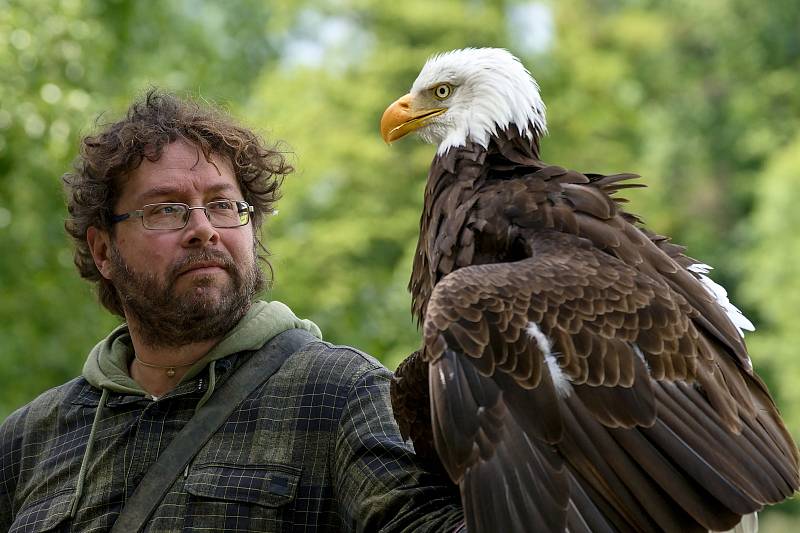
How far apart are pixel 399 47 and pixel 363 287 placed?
735 centimetres

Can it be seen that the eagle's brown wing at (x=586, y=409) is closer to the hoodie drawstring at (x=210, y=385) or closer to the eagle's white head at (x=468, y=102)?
the eagle's white head at (x=468, y=102)

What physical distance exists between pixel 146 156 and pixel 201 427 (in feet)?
3.14

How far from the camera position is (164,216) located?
151 inches

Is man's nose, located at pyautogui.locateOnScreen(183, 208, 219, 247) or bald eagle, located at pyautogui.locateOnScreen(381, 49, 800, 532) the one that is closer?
bald eagle, located at pyautogui.locateOnScreen(381, 49, 800, 532)

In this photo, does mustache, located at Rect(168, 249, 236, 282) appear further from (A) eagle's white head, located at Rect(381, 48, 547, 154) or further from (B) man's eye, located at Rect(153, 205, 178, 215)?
(A) eagle's white head, located at Rect(381, 48, 547, 154)

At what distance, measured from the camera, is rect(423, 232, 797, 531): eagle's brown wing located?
2.92 m

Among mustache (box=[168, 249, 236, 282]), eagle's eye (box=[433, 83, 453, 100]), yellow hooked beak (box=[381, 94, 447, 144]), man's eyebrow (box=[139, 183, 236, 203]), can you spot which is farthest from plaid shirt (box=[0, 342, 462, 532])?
eagle's eye (box=[433, 83, 453, 100])

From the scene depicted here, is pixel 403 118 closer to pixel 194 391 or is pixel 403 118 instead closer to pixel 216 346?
pixel 216 346

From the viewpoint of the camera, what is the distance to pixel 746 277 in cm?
2491

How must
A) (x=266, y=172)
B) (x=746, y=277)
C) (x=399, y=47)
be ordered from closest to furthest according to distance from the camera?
1. (x=266, y=172)
2. (x=399, y=47)
3. (x=746, y=277)

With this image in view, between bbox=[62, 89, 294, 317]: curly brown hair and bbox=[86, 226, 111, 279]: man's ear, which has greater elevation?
bbox=[62, 89, 294, 317]: curly brown hair

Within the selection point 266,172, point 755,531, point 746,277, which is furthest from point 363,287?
point 746,277

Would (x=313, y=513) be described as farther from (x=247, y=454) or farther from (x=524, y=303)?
(x=524, y=303)

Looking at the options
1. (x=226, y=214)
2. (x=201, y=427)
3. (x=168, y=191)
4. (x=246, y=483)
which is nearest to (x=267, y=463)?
(x=246, y=483)
